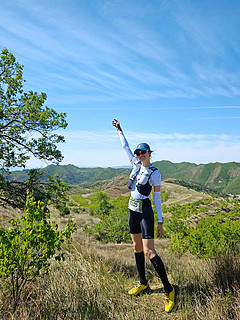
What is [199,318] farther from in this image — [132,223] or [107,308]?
[132,223]

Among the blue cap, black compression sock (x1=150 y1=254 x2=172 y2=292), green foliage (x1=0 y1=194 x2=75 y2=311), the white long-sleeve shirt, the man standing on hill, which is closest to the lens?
green foliage (x1=0 y1=194 x2=75 y2=311)

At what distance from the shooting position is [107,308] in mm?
2994

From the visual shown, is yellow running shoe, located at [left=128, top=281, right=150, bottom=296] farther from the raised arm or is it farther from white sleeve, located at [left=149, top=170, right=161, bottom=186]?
the raised arm

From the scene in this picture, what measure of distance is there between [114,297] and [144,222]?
122cm

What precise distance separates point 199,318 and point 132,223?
63.0 inches

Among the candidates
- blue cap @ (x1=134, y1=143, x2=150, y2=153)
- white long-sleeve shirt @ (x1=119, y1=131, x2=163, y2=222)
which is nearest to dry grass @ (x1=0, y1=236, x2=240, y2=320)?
white long-sleeve shirt @ (x1=119, y1=131, x2=163, y2=222)

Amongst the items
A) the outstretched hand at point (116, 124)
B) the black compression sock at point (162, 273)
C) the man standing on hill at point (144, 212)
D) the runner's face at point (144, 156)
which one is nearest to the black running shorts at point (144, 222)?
the man standing on hill at point (144, 212)

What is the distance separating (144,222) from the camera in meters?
3.57

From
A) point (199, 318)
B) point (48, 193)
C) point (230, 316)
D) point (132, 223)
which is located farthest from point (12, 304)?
point (48, 193)

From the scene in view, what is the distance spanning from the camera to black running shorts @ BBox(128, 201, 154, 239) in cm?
354

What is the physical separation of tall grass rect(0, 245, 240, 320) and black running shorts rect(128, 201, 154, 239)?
0.94 meters

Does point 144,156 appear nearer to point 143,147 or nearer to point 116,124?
point 143,147

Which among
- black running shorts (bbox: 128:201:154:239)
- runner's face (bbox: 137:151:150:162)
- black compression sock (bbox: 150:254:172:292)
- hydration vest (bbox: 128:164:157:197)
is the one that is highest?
runner's face (bbox: 137:151:150:162)

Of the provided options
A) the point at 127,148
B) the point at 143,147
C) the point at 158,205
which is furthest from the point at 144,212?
the point at 127,148
